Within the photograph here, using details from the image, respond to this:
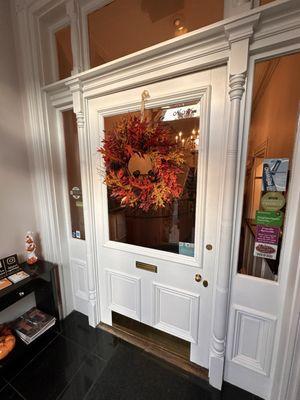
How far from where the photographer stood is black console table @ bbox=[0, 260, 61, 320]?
1413 mm

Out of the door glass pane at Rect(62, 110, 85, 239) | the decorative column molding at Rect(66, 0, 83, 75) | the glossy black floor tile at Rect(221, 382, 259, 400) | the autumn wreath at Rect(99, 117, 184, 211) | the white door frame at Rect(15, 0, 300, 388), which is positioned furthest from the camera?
the door glass pane at Rect(62, 110, 85, 239)

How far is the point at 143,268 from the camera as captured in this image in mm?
1557

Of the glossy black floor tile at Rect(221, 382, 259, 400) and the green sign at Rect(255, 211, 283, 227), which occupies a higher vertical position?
the green sign at Rect(255, 211, 283, 227)

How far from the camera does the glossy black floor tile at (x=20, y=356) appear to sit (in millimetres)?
1431

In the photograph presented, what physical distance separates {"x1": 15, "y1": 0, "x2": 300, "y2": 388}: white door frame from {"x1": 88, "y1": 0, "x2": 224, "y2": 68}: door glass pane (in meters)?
0.23

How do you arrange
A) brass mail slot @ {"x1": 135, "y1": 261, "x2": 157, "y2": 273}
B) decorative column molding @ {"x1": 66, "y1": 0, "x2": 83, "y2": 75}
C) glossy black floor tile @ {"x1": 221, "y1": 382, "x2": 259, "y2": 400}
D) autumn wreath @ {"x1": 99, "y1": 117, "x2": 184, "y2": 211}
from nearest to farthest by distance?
autumn wreath @ {"x1": 99, "y1": 117, "x2": 184, "y2": 211}, glossy black floor tile @ {"x1": 221, "y1": 382, "x2": 259, "y2": 400}, decorative column molding @ {"x1": 66, "y1": 0, "x2": 83, "y2": 75}, brass mail slot @ {"x1": 135, "y1": 261, "x2": 157, "y2": 273}

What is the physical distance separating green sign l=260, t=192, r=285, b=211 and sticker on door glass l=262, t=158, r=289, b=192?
0.03 m

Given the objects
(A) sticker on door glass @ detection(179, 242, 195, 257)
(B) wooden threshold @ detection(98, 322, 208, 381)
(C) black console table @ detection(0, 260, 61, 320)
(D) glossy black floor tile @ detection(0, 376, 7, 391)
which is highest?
(A) sticker on door glass @ detection(179, 242, 195, 257)

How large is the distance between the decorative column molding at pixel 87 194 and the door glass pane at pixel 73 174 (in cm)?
21

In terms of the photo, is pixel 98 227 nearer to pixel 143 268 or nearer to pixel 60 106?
pixel 143 268

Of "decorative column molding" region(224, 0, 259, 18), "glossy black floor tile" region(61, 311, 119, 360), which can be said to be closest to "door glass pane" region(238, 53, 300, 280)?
"decorative column molding" region(224, 0, 259, 18)

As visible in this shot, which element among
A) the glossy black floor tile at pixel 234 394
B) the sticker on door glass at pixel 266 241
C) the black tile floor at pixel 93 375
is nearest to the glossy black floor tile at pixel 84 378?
the black tile floor at pixel 93 375

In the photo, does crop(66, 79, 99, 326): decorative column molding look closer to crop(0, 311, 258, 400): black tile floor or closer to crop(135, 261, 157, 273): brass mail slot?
crop(0, 311, 258, 400): black tile floor

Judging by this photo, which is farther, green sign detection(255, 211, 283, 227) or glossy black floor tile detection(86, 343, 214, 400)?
glossy black floor tile detection(86, 343, 214, 400)
